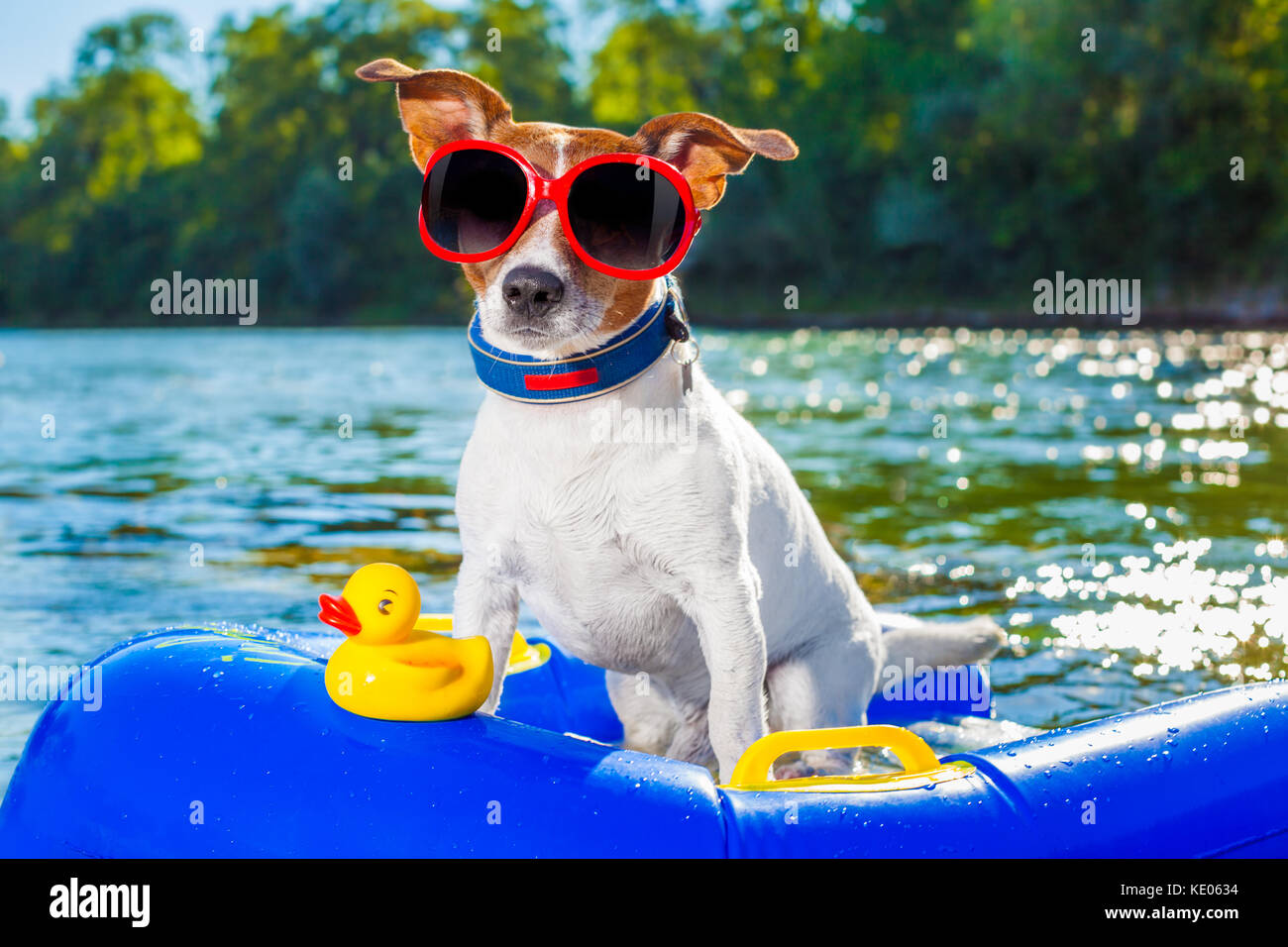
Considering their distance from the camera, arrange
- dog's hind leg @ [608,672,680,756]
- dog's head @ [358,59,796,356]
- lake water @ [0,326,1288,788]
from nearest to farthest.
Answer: dog's head @ [358,59,796,356] → dog's hind leg @ [608,672,680,756] → lake water @ [0,326,1288,788]

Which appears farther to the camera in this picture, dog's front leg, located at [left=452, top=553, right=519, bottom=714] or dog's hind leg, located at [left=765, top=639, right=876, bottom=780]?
dog's hind leg, located at [left=765, top=639, right=876, bottom=780]

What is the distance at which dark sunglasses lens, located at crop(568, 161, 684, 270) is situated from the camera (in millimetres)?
2572

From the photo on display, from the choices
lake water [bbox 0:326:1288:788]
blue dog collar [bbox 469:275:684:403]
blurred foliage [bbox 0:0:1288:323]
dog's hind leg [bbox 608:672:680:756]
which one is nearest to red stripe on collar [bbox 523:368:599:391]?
blue dog collar [bbox 469:275:684:403]

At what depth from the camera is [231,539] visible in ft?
22.9

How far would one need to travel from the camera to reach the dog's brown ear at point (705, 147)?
2.74 meters

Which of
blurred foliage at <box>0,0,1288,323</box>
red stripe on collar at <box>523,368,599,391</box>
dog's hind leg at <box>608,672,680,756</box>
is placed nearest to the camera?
red stripe on collar at <box>523,368,599,391</box>

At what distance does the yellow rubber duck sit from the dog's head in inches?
22.6

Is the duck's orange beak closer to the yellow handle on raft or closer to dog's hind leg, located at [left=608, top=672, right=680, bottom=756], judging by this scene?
the yellow handle on raft

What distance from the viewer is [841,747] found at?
2.55 meters

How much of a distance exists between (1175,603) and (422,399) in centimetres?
1144

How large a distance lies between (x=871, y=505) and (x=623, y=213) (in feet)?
19.4

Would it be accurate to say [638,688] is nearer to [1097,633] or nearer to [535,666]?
[535,666]

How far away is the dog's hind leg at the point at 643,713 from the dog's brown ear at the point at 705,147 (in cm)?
127

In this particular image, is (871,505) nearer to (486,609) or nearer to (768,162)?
(486,609)
